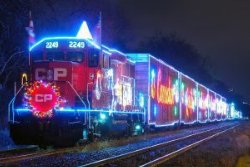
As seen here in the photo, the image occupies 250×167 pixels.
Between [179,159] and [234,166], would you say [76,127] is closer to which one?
[179,159]

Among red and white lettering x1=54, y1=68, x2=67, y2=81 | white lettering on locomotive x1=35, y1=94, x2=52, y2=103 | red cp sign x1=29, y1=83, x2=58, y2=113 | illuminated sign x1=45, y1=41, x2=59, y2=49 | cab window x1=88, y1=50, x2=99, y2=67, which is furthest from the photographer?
illuminated sign x1=45, y1=41, x2=59, y2=49

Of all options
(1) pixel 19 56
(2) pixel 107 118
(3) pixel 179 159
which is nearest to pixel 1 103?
(1) pixel 19 56

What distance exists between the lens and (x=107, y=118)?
72.4 feet

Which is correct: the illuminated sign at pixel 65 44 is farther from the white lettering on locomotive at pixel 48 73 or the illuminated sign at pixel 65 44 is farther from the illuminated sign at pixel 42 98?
the illuminated sign at pixel 42 98

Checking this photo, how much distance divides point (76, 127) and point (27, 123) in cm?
171

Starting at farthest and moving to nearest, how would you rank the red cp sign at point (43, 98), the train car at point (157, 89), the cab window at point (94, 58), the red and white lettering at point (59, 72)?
the train car at point (157, 89), the cab window at point (94, 58), the red and white lettering at point (59, 72), the red cp sign at point (43, 98)

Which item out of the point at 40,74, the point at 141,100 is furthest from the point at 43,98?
the point at 141,100

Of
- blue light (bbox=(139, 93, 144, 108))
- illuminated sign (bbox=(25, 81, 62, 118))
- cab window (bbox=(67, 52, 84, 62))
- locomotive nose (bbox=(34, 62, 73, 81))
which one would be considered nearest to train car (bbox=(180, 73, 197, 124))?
blue light (bbox=(139, 93, 144, 108))

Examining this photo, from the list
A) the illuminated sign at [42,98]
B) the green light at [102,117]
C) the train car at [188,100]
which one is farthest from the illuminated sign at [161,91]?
the illuminated sign at [42,98]

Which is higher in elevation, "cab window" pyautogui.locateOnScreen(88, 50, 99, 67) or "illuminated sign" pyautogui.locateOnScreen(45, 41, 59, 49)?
"illuminated sign" pyautogui.locateOnScreen(45, 41, 59, 49)

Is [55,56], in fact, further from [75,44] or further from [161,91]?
[161,91]

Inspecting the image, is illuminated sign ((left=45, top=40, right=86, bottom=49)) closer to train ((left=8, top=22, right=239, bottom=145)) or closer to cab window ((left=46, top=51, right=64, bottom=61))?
train ((left=8, top=22, right=239, bottom=145))

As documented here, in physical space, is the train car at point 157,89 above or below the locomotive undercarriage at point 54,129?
above

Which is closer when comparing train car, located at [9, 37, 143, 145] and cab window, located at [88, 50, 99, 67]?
train car, located at [9, 37, 143, 145]
